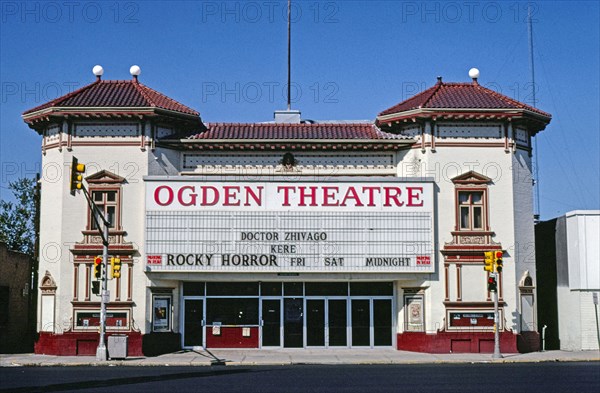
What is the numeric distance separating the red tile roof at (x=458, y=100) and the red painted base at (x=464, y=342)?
9373 mm

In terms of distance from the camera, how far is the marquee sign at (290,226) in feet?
112

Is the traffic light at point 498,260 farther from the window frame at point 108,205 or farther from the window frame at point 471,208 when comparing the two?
the window frame at point 108,205

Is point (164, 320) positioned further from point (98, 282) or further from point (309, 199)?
point (309, 199)

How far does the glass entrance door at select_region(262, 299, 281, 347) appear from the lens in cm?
3591

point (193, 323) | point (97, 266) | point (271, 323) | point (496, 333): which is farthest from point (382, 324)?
point (97, 266)

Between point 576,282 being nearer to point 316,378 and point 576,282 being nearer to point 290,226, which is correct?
point 290,226

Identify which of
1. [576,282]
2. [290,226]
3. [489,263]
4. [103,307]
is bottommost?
[103,307]

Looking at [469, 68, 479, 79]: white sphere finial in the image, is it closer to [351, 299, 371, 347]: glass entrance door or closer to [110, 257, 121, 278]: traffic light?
[351, 299, 371, 347]: glass entrance door

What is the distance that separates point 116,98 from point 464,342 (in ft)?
58.2

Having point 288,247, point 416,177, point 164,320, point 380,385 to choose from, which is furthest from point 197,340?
point 380,385

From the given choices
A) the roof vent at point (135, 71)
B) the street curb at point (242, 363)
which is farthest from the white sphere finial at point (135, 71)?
the street curb at point (242, 363)

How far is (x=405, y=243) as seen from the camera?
34438 mm

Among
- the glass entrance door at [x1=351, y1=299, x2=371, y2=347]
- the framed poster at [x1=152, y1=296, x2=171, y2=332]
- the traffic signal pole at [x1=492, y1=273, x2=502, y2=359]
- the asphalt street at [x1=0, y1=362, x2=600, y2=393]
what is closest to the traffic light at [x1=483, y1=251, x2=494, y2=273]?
the traffic signal pole at [x1=492, y1=273, x2=502, y2=359]

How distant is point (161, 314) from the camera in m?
34.8
